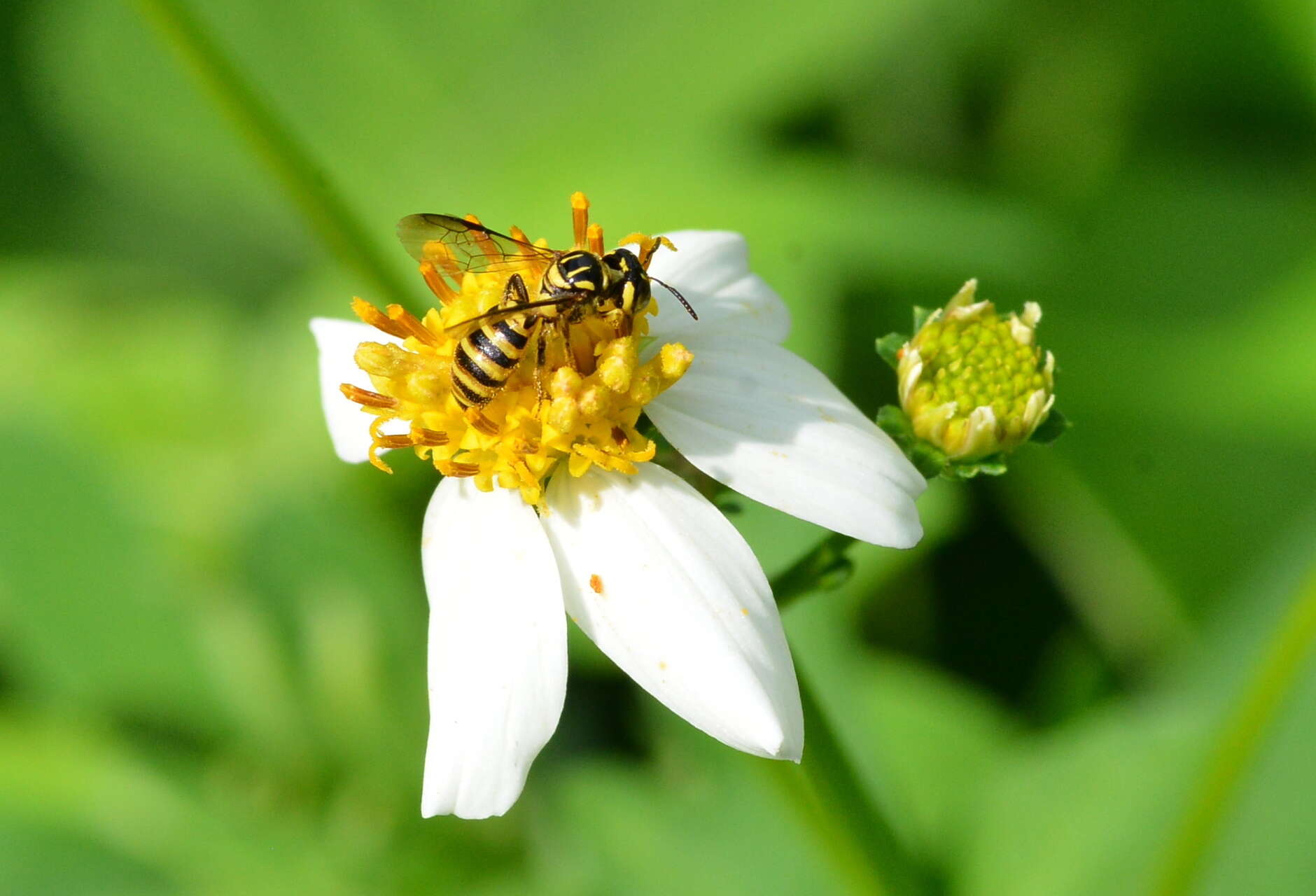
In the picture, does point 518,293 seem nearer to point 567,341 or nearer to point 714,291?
point 567,341

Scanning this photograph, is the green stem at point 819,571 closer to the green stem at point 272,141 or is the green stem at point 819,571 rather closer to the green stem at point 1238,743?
the green stem at point 1238,743

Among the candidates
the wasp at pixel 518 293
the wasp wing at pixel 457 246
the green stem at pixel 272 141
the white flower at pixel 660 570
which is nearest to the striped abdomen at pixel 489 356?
the wasp at pixel 518 293

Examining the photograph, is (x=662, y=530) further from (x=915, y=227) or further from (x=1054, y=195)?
(x=1054, y=195)

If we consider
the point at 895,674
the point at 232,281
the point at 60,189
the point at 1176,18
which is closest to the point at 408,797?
the point at 895,674

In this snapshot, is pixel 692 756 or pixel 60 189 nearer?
pixel 692 756

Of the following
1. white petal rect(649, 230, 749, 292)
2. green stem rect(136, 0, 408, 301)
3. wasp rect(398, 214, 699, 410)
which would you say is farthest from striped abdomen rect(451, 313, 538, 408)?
green stem rect(136, 0, 408, 301)

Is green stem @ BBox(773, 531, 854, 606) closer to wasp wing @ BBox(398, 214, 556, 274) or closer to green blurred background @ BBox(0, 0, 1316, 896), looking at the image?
wasp wing @ BBox(398, 214, 556, 274)
